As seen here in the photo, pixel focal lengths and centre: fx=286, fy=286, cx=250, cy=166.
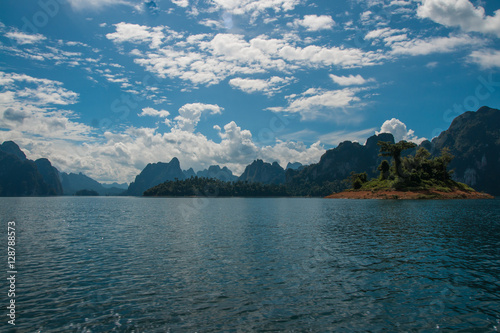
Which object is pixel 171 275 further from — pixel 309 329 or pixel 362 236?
pixel 362 236

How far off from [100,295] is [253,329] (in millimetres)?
11266

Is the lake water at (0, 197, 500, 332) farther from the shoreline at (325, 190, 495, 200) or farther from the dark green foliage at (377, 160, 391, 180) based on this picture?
the dark green foliage at (377, 160, 391, 180)

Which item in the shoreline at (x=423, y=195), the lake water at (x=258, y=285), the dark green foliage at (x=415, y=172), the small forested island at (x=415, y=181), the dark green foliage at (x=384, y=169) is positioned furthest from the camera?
the dark green foliage at (x=384, y=169)

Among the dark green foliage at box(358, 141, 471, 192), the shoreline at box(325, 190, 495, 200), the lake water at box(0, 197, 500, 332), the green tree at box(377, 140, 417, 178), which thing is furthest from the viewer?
the green tree at box(377, 140, 417, 178)

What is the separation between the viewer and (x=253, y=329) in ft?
46.5

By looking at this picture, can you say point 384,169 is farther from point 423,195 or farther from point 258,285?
point 258,285

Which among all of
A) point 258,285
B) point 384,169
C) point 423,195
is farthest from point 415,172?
point 258,285

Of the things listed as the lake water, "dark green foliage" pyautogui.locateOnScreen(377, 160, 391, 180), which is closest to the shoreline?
"dark green foliage" pyautogui.locateOnScreen(377, 160, 391, 180)

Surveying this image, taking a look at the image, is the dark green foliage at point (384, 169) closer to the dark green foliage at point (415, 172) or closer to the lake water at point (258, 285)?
the dark green foliage at point (415, 172)

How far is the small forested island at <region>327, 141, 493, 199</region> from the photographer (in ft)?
517

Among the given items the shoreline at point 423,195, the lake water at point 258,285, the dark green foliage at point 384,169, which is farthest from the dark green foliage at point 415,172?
the lake water at point 258,285

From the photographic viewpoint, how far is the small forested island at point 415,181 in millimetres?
157500

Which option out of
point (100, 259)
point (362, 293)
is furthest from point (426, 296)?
point (100, 259)

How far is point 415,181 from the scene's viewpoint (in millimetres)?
165125
